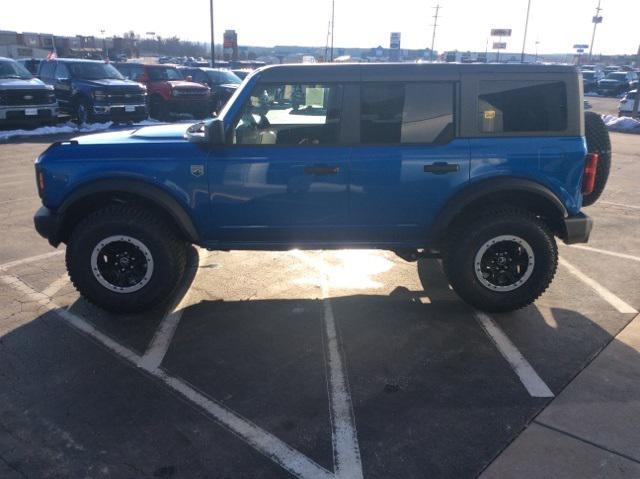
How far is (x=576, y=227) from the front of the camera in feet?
14.7

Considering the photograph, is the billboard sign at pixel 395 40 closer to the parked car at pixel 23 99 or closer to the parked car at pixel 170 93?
the parked car at pixel 170 93

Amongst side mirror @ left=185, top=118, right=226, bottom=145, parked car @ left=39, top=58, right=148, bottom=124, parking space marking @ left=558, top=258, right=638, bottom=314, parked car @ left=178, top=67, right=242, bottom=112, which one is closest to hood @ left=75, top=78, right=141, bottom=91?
parked car @ left=39, top=58, right=148, bottom=124

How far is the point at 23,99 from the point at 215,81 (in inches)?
290

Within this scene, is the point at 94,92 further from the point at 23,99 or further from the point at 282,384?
the point at 282,384

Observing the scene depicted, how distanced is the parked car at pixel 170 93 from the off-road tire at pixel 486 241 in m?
15.6

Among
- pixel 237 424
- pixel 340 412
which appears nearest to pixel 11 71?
pixel 237 424

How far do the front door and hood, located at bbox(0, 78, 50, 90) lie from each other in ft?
41.7

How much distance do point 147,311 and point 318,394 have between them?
6.33 ft

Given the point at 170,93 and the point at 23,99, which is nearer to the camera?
the point at 23,99

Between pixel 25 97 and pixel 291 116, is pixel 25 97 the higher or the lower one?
the lower one

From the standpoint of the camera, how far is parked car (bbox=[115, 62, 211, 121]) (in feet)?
60.0

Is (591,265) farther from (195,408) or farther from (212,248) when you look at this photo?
(195,408)

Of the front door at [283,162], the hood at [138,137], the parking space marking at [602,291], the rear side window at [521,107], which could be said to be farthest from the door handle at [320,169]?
the parking space marking at [602,291]

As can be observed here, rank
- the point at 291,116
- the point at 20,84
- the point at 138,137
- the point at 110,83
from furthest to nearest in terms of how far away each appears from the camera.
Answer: the point at 110,83, the point at 20,84, the point at 138,137, the point at 291,116
